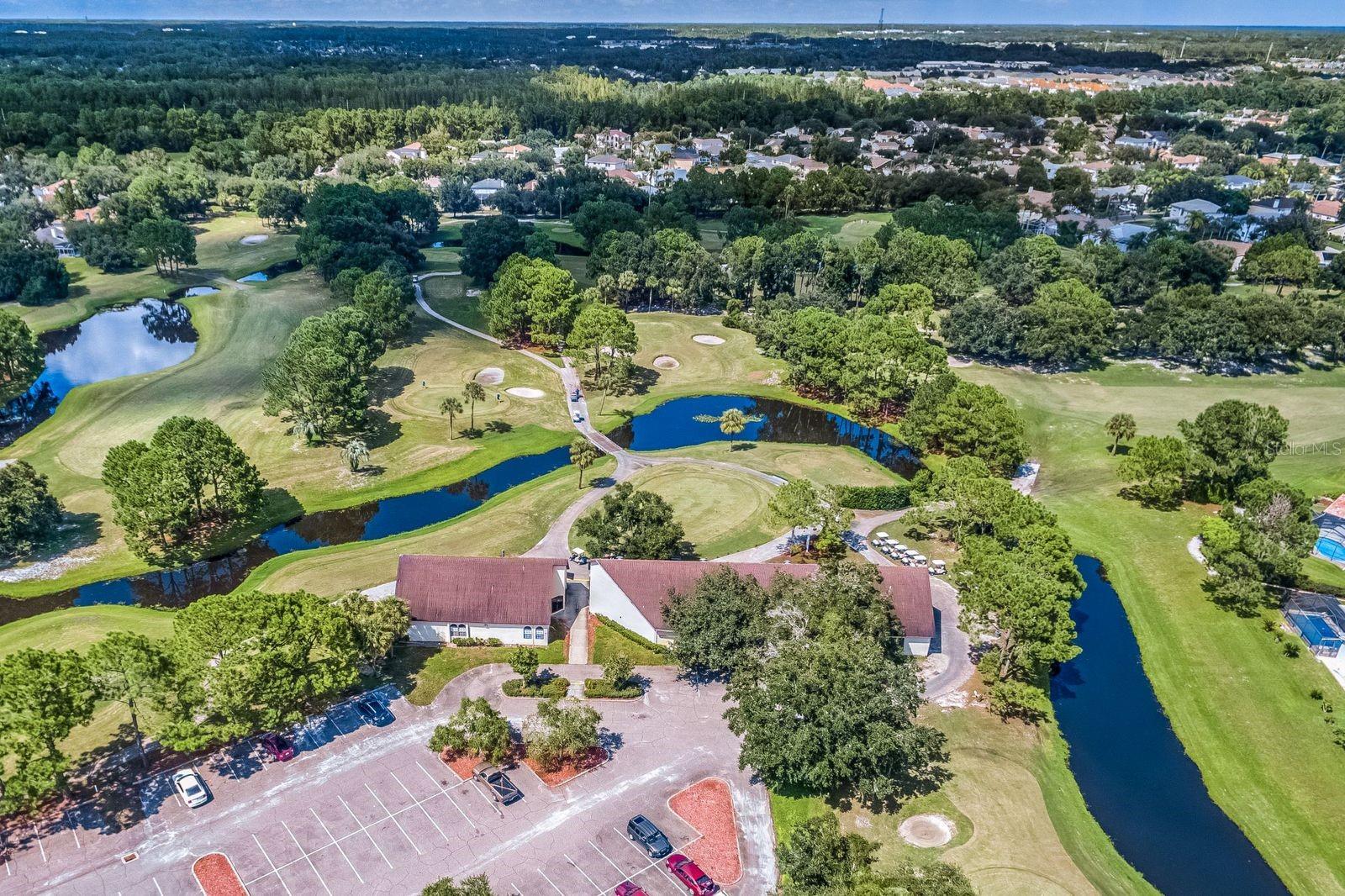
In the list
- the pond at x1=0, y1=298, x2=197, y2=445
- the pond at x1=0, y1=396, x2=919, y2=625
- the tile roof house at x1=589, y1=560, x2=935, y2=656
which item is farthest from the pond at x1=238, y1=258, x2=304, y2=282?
the tile roof house at x1=589, y1=560, x2=935, y2=656

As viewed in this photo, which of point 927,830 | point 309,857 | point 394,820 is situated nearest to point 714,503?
→ point 927,830

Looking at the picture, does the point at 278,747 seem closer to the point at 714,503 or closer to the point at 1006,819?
the point at 1006,819

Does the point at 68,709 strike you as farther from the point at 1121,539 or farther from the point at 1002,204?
the point at 1002,204

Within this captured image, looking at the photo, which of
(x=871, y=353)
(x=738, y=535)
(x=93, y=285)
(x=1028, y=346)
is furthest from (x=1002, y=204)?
(x=93, y=285)

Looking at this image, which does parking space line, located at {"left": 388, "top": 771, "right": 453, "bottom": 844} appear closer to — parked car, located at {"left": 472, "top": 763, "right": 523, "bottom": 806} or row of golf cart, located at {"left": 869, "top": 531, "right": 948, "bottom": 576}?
parked car, located at {"left": 472, "top": 763, "right": 523, "bottom": 806}

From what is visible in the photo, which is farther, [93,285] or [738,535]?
[93,285]

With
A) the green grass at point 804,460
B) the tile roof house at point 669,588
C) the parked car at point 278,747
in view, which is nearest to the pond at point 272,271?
the green grass at point 804,460
